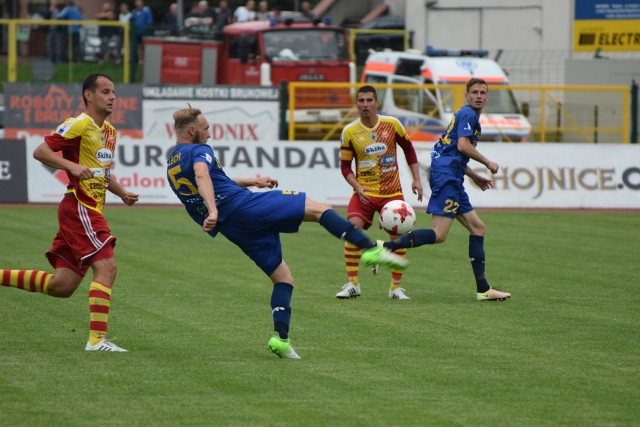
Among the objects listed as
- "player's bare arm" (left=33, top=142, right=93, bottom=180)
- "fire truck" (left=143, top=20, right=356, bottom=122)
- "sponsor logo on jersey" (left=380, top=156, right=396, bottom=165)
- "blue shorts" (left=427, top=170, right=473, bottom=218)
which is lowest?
"blue shorts" (left=427, top=170, right=473, bottom=218)

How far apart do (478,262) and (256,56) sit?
19.9 metres

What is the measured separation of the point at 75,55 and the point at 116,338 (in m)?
23.7

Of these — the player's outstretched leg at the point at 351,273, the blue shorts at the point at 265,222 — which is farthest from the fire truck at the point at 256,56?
the blue shorts at the point at 265,222

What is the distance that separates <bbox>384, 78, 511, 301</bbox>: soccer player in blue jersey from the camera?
38.3 ft

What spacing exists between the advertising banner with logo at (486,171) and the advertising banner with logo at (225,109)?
11.0ft

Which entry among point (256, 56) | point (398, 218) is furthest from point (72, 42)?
point (398, 218)

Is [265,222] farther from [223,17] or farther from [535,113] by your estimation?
[223,17]

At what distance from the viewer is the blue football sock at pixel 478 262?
39.1 feet

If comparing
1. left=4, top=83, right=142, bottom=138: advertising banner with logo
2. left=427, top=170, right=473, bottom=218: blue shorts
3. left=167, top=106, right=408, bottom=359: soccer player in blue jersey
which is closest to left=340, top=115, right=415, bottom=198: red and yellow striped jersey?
left=427, top=170, right=473, bottom=218: blue shorts

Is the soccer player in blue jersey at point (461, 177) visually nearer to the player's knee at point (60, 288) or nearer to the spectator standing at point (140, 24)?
the player's knee at point (60, 288)

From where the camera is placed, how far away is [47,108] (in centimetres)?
2673

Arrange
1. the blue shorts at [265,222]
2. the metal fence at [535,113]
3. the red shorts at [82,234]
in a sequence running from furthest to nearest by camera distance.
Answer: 1. the metal fence at [535,113]
2. the red shorts at [82,234]
3. the blue shorts at [265,222]

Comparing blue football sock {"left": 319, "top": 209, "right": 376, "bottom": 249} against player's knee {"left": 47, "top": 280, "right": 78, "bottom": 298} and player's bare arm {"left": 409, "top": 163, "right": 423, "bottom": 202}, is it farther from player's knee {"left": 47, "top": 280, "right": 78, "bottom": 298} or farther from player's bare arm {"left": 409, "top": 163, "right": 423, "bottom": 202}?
player's bare arm {"left": 409, "top": 163, "right": 423, "bottom": 202}

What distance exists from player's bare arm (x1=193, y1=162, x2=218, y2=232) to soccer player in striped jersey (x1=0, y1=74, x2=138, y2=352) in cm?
94
